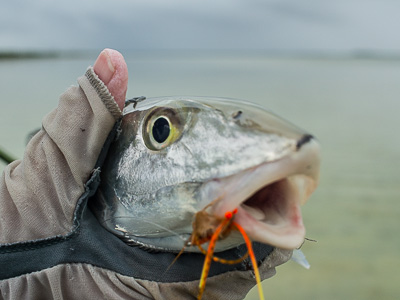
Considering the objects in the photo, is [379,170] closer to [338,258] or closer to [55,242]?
[338,258]

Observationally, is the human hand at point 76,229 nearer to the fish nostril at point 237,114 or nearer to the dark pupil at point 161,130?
the dark pupil at point 161,130

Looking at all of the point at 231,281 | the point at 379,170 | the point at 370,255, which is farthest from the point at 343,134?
the point at 231,281

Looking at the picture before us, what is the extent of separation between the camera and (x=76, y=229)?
1.35 m

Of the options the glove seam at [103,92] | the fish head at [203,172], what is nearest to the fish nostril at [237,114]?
the fish head at [203,172]

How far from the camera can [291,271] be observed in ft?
16.5

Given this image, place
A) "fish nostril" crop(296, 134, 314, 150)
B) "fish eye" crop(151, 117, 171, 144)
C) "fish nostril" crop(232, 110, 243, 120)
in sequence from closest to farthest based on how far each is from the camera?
"fish nostril" crop(296, 134, 314, 150) < "fish nostril" crop(232, 110, 243, 120) < "fish eye" crop(151, 117, 171, 144)

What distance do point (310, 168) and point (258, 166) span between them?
0.12 meters

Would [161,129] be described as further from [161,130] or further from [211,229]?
[211,229]

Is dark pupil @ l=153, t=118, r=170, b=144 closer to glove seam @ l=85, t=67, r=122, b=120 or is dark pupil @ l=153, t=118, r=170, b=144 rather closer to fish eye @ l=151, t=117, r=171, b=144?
fish eye @ l=151, t=117, r=171, b=144

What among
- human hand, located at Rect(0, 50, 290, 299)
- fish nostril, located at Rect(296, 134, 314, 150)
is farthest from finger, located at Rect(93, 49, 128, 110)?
fish nostril, located at Rect(296, 134, 314, 150)

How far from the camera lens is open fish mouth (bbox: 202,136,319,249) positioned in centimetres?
108

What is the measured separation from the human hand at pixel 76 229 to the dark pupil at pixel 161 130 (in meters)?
0.13

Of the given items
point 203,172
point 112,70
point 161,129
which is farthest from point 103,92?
point 203,172

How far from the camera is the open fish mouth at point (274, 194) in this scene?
1077 mm
